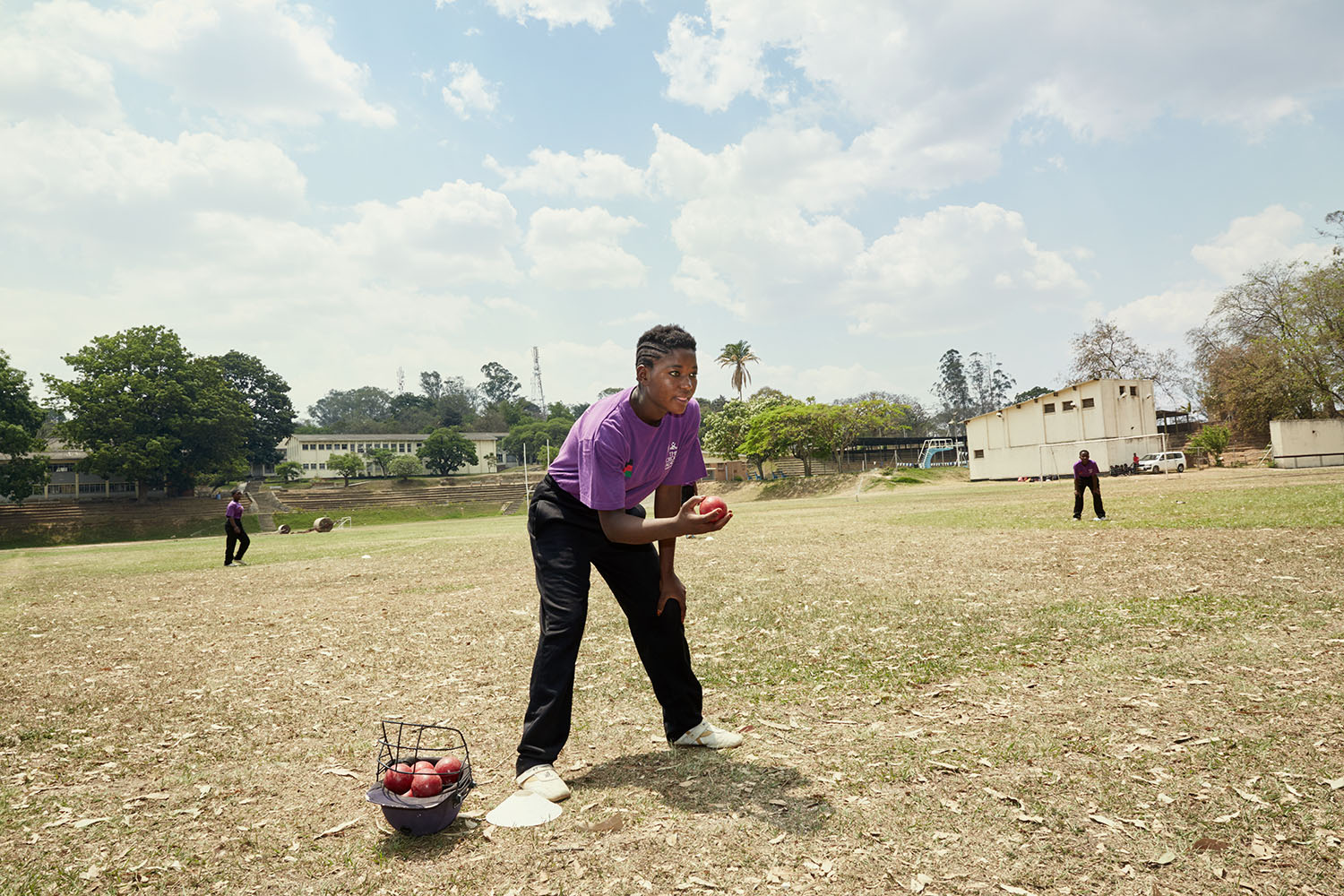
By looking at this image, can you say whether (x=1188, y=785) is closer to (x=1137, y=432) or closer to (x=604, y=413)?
(x=604, y=413)

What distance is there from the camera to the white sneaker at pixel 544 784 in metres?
4.28

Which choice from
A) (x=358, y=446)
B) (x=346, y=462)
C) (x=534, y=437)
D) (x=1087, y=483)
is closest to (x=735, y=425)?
(x=346, y=462)

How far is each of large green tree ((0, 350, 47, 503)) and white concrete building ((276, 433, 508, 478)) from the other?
4974 cm

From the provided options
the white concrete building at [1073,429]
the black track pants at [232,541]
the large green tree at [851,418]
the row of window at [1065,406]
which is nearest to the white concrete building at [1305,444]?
the white concrete building at [1073,429]

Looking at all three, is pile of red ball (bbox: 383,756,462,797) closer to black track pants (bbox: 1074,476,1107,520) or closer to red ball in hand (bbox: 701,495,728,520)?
red ball in hand (bbox: 701,495,728,520)

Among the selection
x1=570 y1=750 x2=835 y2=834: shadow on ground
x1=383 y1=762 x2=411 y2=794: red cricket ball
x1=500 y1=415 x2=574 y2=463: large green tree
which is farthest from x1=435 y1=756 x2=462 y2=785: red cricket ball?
x1=500 y1=415 x2=574 y2=463: large green tree

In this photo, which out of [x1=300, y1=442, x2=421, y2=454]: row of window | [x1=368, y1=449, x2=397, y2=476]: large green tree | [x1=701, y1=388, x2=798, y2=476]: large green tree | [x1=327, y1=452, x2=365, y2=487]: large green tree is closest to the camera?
[x1=701, y1=388, x2=798, y2=476]: large green tree

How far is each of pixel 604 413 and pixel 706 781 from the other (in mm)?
2346

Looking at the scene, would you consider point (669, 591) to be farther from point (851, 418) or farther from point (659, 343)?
point (851, 418)

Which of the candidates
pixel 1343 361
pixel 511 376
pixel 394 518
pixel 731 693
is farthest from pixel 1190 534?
pixel 511 376

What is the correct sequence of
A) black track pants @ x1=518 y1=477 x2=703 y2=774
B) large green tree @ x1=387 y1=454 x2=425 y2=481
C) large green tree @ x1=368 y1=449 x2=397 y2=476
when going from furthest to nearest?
1. large green tree @ x1=368 y1=449 x2=397 y2=476
2. large green tree @ x1=387 y1=454 x2=425 y2=481
3. black track pants @ x1=518 y1=477 x2=703 y2=774

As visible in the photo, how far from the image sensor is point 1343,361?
48.6 meters

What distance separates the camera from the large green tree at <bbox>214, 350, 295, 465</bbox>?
103750 millimetres

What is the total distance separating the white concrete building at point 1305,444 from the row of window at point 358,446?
362ft
